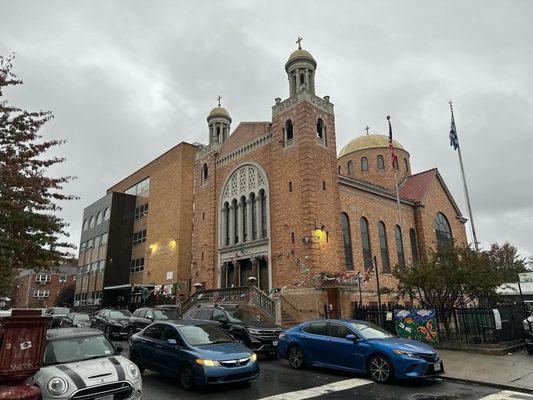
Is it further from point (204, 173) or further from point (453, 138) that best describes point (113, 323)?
point (453, 138)

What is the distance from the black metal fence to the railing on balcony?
295 inches

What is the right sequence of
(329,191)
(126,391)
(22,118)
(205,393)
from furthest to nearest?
(329,191), (22,118), (205,393), (126,391)

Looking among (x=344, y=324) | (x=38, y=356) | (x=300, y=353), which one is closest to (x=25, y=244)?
(x=38, y=356)

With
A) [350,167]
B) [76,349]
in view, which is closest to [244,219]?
[350,167]

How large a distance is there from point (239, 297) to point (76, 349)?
17.3m

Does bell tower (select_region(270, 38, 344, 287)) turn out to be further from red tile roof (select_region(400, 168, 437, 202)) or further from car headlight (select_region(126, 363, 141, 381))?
car headlight (select_region(126, 363, 141, 381))

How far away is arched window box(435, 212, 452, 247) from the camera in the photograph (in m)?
37.0

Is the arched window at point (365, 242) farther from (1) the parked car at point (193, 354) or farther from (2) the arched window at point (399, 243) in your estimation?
(1) the parked car at point (193, 354)

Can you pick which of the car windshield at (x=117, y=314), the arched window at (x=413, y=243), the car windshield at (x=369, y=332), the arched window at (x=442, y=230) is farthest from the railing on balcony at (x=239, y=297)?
the arched window at (x=442, y=230)

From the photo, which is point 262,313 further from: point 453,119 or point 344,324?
point 453,119

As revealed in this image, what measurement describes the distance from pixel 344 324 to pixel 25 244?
31.6 feet

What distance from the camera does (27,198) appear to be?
1205 centimetres

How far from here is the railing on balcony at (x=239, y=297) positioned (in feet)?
77.2

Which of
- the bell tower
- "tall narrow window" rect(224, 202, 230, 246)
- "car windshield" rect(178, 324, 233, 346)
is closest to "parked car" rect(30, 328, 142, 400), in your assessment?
"car windshield" rect(178, 324, 233, 346)
